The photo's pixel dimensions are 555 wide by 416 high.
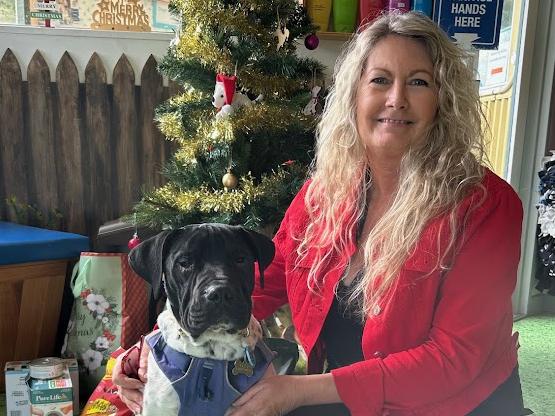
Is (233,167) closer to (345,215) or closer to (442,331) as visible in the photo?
(345,215)

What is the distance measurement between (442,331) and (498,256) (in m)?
0.18

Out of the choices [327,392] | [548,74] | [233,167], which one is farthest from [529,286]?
[327,392]

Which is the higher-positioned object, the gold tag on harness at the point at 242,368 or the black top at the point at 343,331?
the gold tag on harness at the point at 242,368

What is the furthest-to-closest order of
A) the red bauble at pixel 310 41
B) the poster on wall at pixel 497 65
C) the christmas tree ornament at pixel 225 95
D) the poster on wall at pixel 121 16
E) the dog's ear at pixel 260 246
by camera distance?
the poster on wall at pixel 497 65 < the poster on wall at pixel 121 16 < the red bauble at pixel 310 41 < the christmas tree ornament at pixel 225 95 < the dog's ear at pixel 260 246

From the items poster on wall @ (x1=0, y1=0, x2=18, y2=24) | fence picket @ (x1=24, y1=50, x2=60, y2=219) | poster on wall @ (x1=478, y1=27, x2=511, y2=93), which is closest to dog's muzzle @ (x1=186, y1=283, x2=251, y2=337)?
fence picket @ (x1=24, y1=50, x2=60, y2=219)

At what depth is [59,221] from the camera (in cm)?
269

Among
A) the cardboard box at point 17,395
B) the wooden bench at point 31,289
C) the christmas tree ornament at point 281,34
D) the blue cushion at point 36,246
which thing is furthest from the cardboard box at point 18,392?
the christmas tree ornament at point 281,34

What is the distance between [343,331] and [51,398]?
113 cm

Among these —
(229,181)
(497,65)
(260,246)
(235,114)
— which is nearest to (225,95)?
(235,114)

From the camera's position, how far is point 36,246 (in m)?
2.05

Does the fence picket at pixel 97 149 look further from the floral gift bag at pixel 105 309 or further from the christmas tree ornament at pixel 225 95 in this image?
the christmas tree ornament at pixel 225 95

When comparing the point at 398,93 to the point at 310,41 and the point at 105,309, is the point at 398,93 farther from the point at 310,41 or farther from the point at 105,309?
the point at 105,309

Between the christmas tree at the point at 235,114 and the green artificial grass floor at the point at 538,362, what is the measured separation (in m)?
1.25

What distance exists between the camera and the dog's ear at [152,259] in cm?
93
